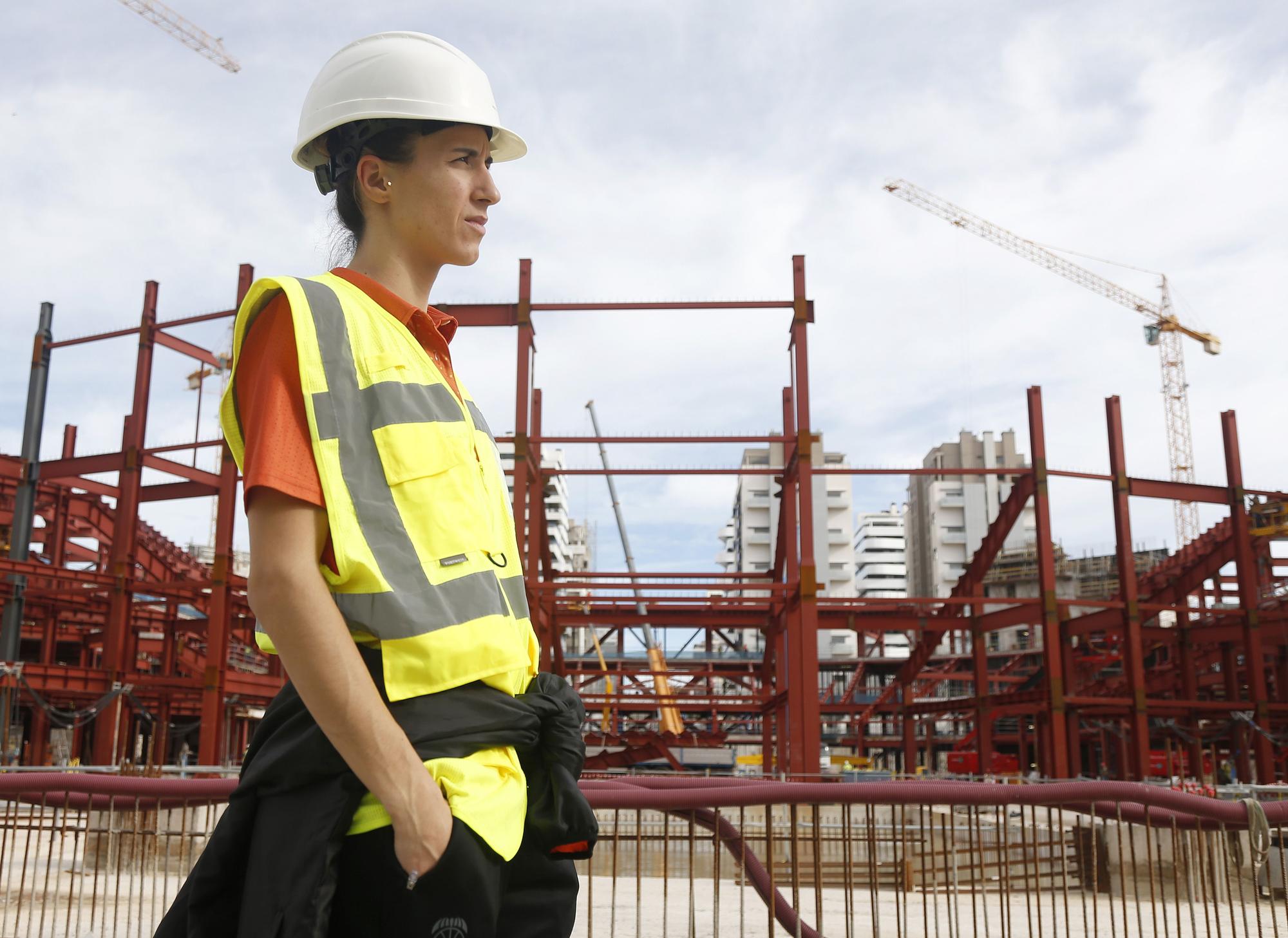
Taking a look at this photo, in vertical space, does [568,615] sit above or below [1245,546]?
below

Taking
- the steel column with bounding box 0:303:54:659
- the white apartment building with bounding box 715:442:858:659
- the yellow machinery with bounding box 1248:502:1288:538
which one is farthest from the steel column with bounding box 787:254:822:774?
the white apartment building with bounding box 715:442:858:659

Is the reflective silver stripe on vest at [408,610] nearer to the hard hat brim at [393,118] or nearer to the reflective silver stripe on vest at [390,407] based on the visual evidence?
the reflective silver stripe on vest at [390,407]

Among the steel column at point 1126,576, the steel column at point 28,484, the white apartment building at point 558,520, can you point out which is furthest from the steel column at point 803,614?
the white apartment building at point 558,520

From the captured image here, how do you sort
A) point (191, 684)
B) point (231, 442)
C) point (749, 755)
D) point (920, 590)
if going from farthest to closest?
point (920, 590) < point (749, 755) < point (191, 684) < point (231, 442)

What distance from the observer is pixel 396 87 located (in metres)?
1.30

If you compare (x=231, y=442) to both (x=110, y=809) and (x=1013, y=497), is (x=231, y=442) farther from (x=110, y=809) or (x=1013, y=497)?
(x=1013, y=497)

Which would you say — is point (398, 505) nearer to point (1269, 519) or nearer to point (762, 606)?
point (762, 606)

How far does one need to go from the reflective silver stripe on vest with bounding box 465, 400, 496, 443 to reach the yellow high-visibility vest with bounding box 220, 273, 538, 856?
158mm

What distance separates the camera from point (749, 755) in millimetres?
51438

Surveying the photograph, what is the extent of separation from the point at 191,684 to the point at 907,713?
18248mm

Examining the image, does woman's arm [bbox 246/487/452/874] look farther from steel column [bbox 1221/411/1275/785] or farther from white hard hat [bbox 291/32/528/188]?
steel column [bbox 1221/411/1275/785]

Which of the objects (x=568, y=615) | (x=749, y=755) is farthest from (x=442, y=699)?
(x=749, y=755)

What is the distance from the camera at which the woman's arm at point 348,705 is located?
Answer: 1.00m

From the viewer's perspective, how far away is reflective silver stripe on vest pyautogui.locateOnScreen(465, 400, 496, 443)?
→ 143 cm
